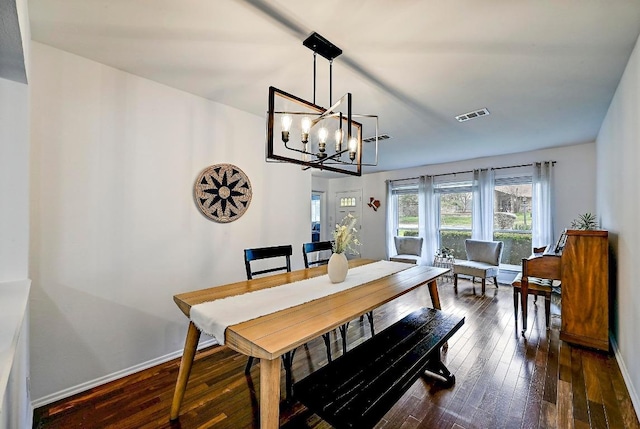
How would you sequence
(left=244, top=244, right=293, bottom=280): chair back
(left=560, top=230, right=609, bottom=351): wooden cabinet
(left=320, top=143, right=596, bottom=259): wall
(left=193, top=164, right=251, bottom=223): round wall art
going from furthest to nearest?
1. (left=320, top=143, right=596, bottom=259): wall
2. (left=193, top=164, right=251, bottom=223): round wall art
3. (left=560, top=230, right=609, bottom=351): wooden cabinet
4. (left=244, top=244, right=293, bottom=280): chair back

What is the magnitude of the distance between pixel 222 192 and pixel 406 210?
4.82 meters

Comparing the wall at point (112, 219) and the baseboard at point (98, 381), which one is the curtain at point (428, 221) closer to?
the wall at point (112, 219)

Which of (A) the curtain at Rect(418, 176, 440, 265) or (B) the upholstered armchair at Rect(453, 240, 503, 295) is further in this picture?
(A) the curtain at Rect(418, 176, 440, 265)

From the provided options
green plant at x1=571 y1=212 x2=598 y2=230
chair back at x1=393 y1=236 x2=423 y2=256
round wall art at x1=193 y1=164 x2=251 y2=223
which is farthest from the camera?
chair back at x1=393 y1=236 x2=423 y2=256

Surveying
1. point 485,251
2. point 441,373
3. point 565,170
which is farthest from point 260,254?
point 565,170

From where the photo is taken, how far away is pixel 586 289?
2629 millimetres

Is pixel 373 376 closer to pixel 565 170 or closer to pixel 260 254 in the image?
pixel 260 254

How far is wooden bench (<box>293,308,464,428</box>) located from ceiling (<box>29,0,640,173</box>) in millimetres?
2028

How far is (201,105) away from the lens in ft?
8.81

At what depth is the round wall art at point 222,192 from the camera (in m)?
2.66

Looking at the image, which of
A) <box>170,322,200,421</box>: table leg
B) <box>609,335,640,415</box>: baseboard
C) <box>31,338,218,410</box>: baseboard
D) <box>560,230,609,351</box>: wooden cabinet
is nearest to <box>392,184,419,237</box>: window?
<box>560,230,609,351</box>: wooden cabinet

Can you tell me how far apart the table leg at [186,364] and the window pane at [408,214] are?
5576mm

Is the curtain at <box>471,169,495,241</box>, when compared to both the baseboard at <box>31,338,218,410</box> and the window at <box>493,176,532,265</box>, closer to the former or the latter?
Result: the window at <box>493,176,532,265</box>

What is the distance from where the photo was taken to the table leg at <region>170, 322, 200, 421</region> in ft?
5.43
